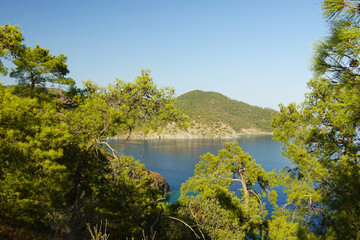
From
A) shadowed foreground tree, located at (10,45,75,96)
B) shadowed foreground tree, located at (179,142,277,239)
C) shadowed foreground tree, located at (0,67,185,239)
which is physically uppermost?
shadowed foreground tree, located at (10,45,75,96)

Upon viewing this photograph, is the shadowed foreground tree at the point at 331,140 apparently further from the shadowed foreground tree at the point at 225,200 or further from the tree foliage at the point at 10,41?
the tree foliage at the point at 10,41

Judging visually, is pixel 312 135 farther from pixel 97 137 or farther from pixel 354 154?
pixel 97 137

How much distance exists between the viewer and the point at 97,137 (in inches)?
382

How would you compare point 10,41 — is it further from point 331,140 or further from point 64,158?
point 331,140

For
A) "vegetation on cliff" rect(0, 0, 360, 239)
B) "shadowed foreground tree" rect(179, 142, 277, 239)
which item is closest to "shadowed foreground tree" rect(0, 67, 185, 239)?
"vegetation on cliff" rect(0, 0, 360, 239)

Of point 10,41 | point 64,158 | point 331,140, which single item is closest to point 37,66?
point 10,41

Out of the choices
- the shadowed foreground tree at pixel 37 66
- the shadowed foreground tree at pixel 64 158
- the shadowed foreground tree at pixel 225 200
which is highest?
the shadowed foreground tree at pixel 37 66

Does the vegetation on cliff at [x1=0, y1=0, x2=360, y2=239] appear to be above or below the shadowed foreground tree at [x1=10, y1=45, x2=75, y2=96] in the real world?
below

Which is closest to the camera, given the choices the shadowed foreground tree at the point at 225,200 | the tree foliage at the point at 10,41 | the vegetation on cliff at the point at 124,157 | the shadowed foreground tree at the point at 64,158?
the vegetation on cliff at the point at 124,157

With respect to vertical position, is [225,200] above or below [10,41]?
below

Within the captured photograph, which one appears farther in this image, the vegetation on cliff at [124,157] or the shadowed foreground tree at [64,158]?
the shadowed foreground tree at [64,158]

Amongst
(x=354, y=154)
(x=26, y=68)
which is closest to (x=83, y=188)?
(x=26, y=68)

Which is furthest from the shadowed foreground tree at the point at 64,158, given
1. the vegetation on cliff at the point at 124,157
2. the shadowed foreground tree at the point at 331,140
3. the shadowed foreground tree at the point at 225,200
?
the shadowed foreground tree at the point at 331,140

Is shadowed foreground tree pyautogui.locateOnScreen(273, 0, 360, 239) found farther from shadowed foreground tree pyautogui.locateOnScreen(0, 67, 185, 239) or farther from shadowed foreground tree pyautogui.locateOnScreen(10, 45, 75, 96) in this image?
shadowed foreground tree pyautogui.locateOnScreen(10, 45, 75, 96)
